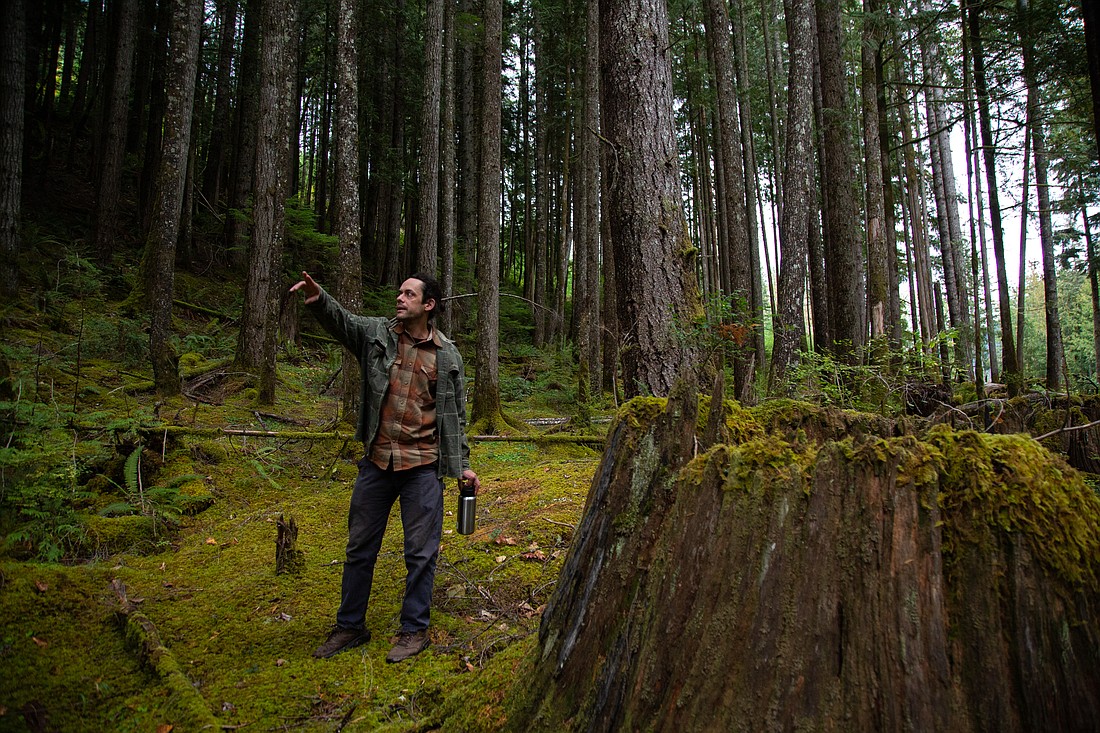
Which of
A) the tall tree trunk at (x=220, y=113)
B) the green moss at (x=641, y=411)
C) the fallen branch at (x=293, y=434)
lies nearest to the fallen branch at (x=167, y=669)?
the green moss at (x=641, y=411)

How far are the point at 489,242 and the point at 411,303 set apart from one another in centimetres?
668

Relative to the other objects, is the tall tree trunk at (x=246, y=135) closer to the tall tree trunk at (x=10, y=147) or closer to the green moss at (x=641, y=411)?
the tall tree trunk at (x=10, y=147)

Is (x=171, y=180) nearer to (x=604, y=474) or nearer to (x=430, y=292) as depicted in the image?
(x=430, y=292)

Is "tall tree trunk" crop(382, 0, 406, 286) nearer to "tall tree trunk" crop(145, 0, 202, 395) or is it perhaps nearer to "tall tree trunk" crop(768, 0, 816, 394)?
"tall tree trunk" crop(145, 0, 202, 395)

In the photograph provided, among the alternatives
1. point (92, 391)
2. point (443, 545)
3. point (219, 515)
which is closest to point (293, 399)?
point (92, 391)

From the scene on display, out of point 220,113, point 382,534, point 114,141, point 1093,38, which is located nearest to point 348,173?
point 382,534

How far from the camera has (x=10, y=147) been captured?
997cm

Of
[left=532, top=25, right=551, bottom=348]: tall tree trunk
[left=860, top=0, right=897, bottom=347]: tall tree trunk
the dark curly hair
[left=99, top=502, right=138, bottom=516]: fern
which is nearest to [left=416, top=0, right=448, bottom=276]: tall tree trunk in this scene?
[left=99, top=502, right=138, bottom=516]: fern

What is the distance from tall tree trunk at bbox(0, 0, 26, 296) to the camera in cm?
983

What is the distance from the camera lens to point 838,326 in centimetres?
966

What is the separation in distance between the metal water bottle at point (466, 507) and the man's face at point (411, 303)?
112 centimetres

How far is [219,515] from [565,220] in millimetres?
17914

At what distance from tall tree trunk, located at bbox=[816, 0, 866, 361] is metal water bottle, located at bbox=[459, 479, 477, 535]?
23.8 feet

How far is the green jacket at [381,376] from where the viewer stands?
372 centimetres
